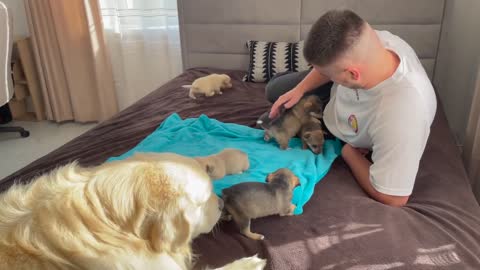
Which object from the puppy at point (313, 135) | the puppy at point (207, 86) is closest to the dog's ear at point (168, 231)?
the puppy at point (313, 135)

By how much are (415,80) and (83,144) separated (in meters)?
1.52

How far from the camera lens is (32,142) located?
3.56 m

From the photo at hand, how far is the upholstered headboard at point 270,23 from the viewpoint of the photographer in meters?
2.90

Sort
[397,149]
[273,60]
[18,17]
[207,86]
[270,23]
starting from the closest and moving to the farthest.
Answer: [397,149], [207,86], [273,60], [270,23], [18,17]

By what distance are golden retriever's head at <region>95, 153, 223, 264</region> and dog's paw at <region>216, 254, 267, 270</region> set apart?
183mm

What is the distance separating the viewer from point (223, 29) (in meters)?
3.26

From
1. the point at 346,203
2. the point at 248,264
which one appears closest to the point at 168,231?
the point at 248,264

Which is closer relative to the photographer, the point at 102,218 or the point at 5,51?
the point at 102,218

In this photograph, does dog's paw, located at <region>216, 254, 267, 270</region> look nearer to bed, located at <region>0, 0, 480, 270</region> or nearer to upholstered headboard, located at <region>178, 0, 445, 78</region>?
bed, located at <region>0, 0, 480, 270</region>

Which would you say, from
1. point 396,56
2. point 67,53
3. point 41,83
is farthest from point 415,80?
point 41,83

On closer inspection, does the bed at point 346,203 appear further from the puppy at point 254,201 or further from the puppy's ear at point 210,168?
the puppy's ear at point 210,168

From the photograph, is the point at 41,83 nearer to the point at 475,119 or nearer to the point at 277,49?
the point at 277,49

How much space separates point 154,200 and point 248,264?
0.38m

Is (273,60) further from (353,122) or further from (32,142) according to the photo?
(32,142)
